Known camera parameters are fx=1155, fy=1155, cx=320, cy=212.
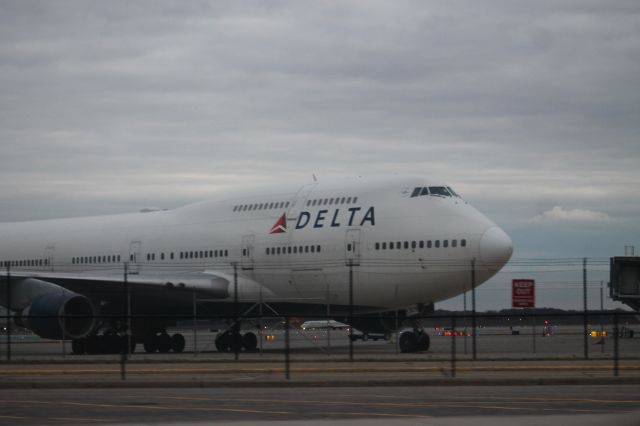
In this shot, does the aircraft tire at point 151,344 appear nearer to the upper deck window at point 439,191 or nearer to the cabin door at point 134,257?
the cabin door at point 134,257

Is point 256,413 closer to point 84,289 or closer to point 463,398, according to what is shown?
point 463,398

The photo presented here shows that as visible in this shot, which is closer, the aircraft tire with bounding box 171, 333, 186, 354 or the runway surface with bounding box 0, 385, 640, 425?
the runway surface with bounding box 0, 385, 640, 425

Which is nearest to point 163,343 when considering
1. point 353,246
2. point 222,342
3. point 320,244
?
point 222,342

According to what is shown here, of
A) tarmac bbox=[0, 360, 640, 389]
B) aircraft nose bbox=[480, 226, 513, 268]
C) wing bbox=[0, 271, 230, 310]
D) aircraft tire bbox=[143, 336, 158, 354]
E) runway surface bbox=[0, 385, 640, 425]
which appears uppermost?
aircraft nose bbox=[480, 226, 513, 268]

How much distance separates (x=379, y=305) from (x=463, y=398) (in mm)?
17476

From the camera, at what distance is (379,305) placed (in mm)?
36656

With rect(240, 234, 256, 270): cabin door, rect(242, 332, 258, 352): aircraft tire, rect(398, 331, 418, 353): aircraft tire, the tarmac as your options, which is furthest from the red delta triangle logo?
the tarmac

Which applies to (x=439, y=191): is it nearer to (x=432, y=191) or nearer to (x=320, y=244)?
(x=432, y=191)

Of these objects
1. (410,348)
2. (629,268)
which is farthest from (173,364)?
(629,268)

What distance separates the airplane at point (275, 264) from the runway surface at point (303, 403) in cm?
1085

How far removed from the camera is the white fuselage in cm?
3475

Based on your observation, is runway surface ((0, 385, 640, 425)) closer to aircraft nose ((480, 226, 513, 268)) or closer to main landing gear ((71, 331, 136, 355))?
aircraft nose ((480, 226, 513, 268))

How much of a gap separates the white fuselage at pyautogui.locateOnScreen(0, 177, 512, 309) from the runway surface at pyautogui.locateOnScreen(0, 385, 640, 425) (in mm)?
13114

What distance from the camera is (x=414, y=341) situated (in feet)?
113
